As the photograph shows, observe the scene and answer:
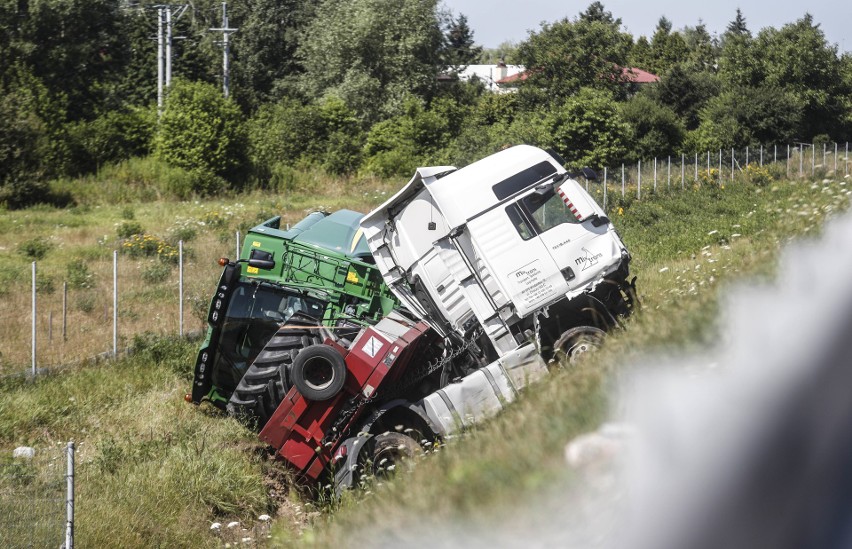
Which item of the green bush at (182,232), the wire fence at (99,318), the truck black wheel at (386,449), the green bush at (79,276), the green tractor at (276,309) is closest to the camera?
the truck black wheel at (386,449)

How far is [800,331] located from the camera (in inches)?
210

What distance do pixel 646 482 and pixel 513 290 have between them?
22.8ft

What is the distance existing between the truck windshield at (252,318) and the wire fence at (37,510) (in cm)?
355

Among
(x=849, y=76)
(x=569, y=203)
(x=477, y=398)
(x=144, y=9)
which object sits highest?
(x=144, y=9)

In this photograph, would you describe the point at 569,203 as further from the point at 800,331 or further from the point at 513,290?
the point at 800,331

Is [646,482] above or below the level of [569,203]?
below

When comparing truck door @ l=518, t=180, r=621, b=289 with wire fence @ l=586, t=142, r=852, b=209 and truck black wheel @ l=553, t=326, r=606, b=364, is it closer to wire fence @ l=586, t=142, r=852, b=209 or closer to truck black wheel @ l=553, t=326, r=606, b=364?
truck black wheel @ l=553, t=326, r=606, b=364

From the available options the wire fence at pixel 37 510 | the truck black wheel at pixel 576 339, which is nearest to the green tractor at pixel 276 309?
the truck black wheel at pixel 576 339

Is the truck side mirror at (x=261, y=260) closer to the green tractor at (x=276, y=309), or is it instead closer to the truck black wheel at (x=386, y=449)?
the green tractor at (x=276, y=309)

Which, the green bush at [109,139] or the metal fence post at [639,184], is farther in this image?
the green bush at [109,139]

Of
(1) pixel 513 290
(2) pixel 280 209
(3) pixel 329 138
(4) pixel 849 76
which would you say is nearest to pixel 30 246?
(2) pixel 280 209

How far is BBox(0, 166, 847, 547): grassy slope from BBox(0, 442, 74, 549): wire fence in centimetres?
44

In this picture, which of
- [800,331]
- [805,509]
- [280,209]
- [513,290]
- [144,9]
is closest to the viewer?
[805,509]

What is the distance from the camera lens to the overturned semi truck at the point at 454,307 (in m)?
10.5
